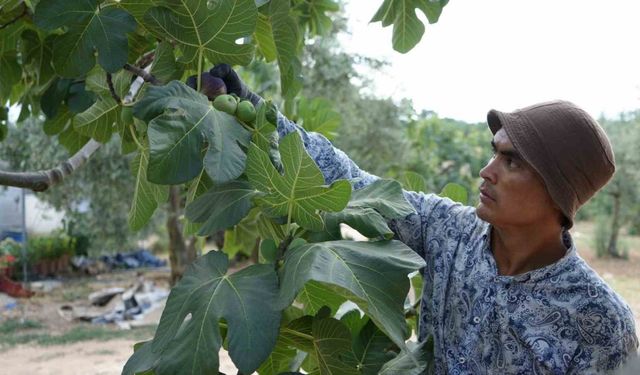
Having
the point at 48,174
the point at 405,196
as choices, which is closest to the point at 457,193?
the point at 405,196

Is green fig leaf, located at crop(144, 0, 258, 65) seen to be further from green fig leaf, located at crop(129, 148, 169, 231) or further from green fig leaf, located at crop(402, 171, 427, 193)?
green fig leaf, located at crop(402, 171, 427, 193)

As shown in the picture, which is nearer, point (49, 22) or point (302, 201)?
point (302, 201)

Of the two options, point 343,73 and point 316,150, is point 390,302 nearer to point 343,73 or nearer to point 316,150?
point 316,150

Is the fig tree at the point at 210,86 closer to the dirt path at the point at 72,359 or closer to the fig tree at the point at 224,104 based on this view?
the fig tree at the point at 224,104

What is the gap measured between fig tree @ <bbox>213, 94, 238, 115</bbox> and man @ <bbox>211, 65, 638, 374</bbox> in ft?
0.44

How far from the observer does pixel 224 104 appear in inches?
50.0

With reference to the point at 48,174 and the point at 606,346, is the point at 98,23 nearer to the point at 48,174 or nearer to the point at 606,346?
the point at 48,174

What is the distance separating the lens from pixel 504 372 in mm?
1409

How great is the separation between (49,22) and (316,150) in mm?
592

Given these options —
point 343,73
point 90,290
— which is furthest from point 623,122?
point 90,290

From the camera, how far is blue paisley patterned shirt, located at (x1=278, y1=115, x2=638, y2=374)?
52.9 inches


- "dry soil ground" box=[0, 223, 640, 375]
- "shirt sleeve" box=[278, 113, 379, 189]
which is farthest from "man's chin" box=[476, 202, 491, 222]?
"dry soil ground" box=[0, 223, 640, 375]

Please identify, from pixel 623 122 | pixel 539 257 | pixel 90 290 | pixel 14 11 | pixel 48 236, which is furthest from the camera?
pixel 623 122

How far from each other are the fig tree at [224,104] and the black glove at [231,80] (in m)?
0.13
